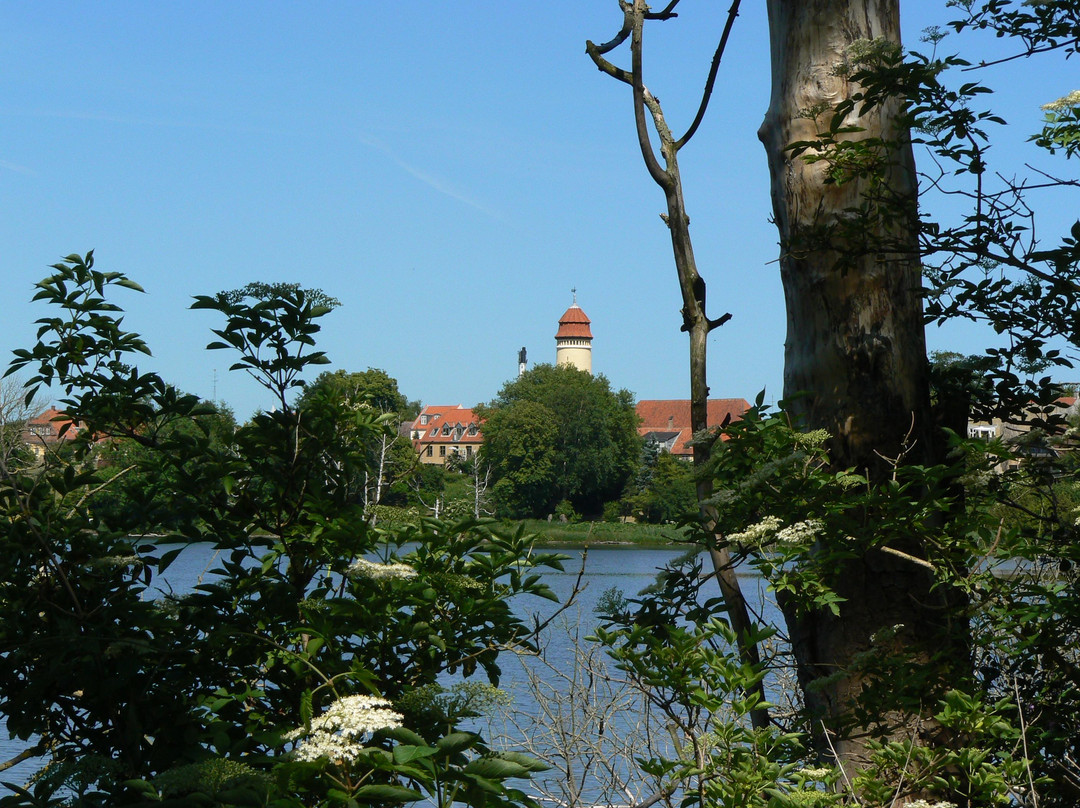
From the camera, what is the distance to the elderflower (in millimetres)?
2709

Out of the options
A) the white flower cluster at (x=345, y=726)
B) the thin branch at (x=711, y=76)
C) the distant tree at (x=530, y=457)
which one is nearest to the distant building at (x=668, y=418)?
the distant tree at (x=530, y=457)

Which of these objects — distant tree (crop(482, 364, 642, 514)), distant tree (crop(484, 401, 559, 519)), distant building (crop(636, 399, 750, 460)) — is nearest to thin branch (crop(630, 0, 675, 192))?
distant tree (crop(482, 364, 642, 514))

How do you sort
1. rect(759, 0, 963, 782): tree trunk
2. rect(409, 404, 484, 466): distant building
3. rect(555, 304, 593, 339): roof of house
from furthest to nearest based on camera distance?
1. rect(555, 304, 593, 339): roof of house
2. rect(409, 404, 484, 466): distant building
3. rect(759, 0, 963, 782): tree trunk

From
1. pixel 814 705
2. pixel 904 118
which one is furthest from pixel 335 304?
pixel 814 705

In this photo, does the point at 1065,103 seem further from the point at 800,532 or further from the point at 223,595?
the point at 223,595

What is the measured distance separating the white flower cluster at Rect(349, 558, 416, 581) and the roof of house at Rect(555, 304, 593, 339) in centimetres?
11701

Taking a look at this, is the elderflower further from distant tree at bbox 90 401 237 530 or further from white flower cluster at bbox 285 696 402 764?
distant tree at bbox 90 401 237 530

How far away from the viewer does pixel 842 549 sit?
2.93 metres

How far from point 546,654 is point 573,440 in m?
64.3

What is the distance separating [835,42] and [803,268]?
718 millimetres

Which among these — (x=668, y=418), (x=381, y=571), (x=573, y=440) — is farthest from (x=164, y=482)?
(x=668, y=418)

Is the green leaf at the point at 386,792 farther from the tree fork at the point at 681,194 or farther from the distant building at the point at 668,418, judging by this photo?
the distant building at the point at 668,418

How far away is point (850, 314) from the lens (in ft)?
11.0

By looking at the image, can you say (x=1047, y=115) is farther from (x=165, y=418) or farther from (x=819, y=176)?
(x=165, y=418)
